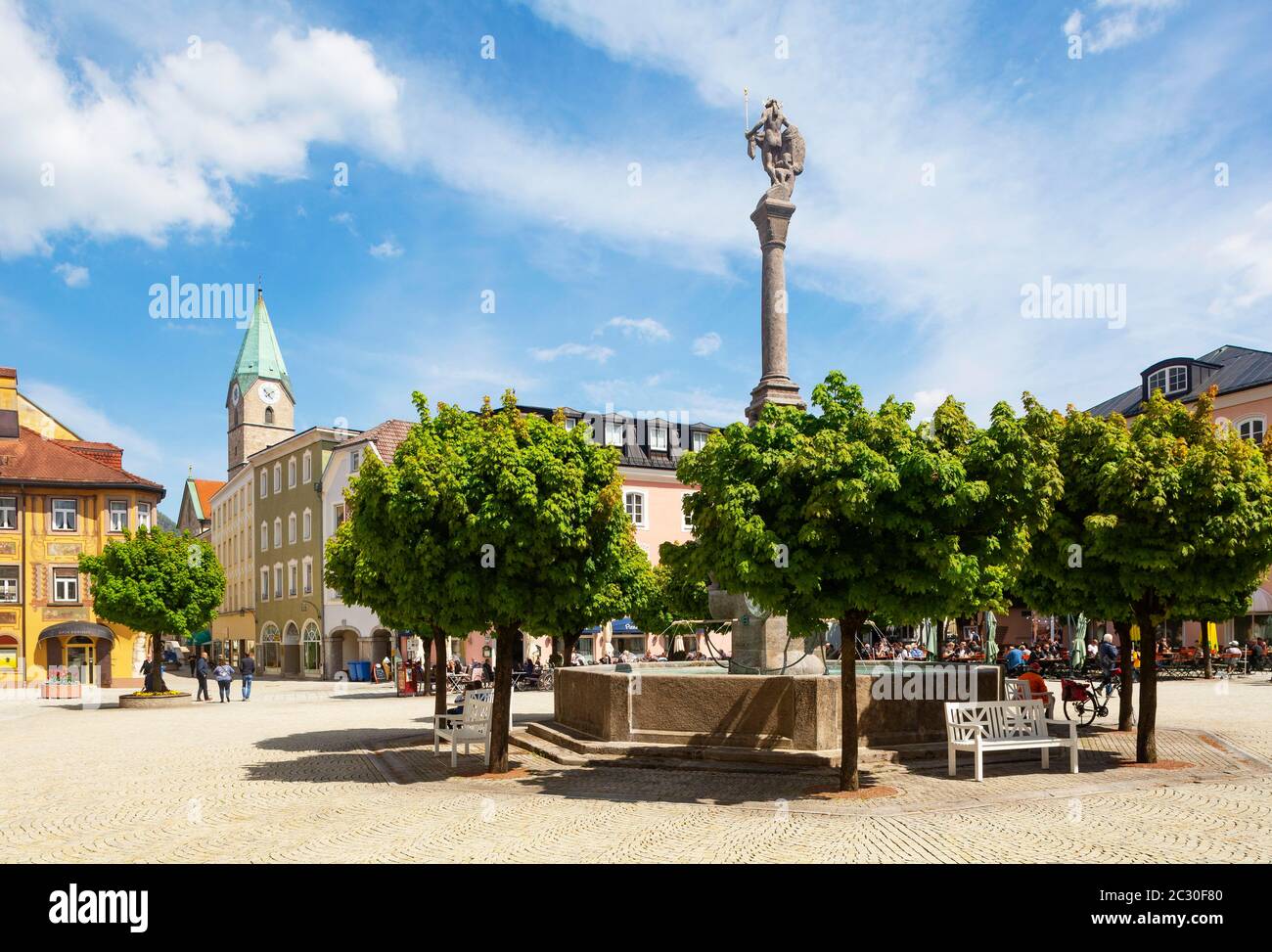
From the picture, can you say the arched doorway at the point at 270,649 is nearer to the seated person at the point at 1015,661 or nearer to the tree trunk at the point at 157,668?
the tree trunk at the point at 157,668

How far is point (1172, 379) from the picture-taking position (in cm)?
4838

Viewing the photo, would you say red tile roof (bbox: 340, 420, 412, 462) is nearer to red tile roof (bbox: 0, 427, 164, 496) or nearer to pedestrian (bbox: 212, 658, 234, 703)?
red tile roof (bbox: 0, 427, 164, 496)

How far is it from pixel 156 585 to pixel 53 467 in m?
19.1

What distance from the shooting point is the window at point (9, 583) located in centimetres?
4419

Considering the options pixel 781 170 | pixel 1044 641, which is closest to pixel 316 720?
pixel 781 170

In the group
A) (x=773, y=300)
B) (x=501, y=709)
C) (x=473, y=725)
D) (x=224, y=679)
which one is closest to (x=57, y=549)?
(x=224, y=679)

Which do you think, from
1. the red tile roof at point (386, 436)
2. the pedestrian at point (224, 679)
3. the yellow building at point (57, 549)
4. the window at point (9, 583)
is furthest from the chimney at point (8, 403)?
the pedestrian at point (224, 679)

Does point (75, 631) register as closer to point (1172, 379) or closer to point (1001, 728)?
point (1001, 728)

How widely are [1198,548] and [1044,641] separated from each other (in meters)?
30.2

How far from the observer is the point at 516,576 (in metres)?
13.4

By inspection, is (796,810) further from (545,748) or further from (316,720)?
(316,720)

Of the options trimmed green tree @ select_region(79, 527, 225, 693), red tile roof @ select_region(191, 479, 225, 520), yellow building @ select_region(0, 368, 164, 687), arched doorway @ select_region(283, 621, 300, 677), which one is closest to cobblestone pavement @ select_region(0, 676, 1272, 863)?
trimmed green tree @ select_region(79, 527, 225, 693)

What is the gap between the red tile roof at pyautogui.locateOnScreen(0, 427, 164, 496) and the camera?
4538cm

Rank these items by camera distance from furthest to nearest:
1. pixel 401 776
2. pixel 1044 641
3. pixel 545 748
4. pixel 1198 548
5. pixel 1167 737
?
pixel 1044 641 < pixel 1167 737 < pixel 545 748 < pixel 401 776 < pixel 1198 548
